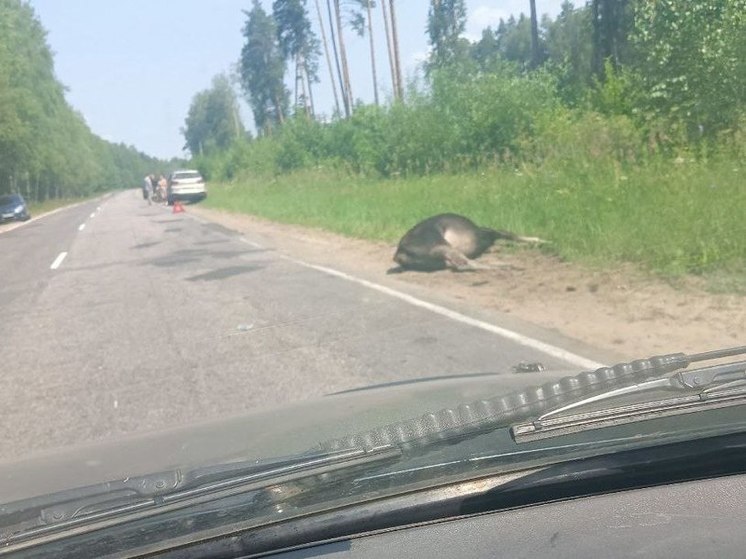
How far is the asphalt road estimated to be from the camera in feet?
21.9

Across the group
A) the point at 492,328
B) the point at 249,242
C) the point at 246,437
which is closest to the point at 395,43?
the point at 249,242

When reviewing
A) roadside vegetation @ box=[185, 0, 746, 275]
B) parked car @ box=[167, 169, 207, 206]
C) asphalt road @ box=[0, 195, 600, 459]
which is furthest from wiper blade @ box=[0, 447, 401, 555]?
parked car @ box=[167, 169, 207, 206]

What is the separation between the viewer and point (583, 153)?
734 inches

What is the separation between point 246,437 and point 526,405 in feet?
3.50

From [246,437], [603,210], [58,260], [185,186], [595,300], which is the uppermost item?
[246,437]

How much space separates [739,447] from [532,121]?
2557 centimetres

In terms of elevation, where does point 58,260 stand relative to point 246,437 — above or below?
below

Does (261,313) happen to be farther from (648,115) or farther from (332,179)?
(332,179)

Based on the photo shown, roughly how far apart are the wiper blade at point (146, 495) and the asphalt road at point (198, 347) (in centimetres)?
330

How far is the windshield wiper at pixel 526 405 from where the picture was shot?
256cm

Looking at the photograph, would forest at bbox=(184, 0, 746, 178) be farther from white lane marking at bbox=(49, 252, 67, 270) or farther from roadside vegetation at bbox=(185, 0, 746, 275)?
white lane marking at bbox=(49, 252, 67, 270)

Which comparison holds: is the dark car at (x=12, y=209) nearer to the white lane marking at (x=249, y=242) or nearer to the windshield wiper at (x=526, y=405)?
the white lane marking at (x=249, y=242)

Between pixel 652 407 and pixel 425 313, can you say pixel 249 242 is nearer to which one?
pixel 425 313

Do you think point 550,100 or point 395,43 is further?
point 395,43
